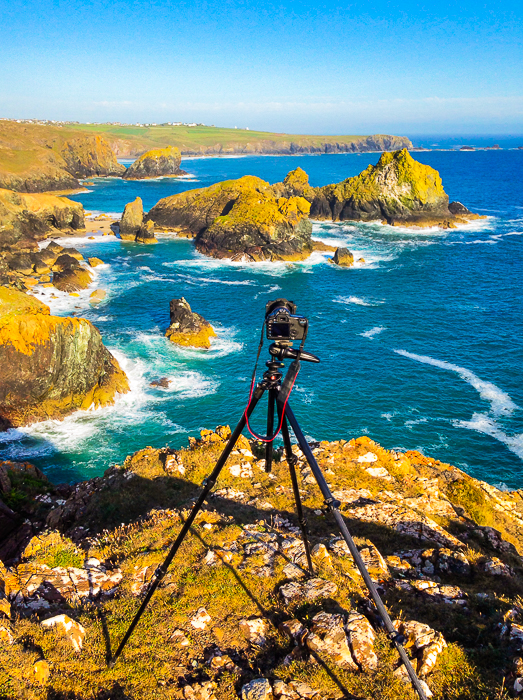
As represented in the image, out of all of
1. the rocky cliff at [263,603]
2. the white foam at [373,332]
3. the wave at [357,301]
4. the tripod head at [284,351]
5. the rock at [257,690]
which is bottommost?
the white foam at [373,332]

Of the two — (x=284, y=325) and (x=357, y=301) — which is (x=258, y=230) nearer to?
(x=357, y=301)

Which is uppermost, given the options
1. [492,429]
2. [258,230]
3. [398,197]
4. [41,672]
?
[398,197]

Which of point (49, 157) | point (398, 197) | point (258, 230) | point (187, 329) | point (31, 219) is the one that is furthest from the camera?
point (49, 157)

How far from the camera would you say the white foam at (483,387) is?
32.1m

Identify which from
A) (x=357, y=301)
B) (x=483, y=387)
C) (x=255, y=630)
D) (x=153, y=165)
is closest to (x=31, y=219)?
(x=357, y=301)

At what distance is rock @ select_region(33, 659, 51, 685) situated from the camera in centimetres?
569

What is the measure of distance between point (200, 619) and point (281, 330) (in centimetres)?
485

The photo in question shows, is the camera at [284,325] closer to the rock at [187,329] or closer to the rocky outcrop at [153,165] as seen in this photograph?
the rock at [187,329]

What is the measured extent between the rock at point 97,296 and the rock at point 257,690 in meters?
51.4

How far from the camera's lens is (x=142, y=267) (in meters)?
66.2

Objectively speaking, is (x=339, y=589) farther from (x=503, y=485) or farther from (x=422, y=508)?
(x=503, y=485)

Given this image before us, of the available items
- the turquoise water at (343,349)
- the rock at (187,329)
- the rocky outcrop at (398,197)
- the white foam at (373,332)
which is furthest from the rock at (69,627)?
the rocky outcrop at (398,197)

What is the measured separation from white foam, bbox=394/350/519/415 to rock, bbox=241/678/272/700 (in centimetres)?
3087

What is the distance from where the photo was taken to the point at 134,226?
81750mm
